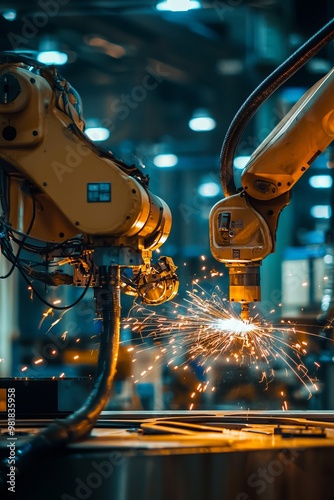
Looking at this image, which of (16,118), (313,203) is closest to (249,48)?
(313,203)

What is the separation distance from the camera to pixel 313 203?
32.4 feet

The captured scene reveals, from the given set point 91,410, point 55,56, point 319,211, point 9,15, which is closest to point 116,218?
point 91,410

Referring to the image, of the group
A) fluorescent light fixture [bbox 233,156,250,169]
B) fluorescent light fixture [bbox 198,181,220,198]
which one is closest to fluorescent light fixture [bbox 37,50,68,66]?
fluorescent light fixture [bbox 198,181,220,198]

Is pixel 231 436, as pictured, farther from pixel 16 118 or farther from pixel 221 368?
pixel 221 368

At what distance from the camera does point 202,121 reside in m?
10.5

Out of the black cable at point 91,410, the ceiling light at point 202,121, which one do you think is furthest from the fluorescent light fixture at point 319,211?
the black cable at point 91,410

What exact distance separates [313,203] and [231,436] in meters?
6.25

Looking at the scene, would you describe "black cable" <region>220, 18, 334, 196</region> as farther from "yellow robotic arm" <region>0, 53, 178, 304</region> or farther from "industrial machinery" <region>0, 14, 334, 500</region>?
"yellow robotic arm" <region>0, 53, 178, 304</region>

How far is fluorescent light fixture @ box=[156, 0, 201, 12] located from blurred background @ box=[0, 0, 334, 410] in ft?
0.05

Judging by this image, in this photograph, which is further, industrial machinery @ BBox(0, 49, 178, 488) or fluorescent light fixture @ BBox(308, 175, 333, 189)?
fluorescent light fixture @ BBox(308, 175, 333, 189)

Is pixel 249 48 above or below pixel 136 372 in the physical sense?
above

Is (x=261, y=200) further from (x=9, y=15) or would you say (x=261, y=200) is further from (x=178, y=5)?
(x=178, y=5)

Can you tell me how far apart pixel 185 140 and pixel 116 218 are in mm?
6400

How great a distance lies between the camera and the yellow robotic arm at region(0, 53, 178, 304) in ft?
13.6
